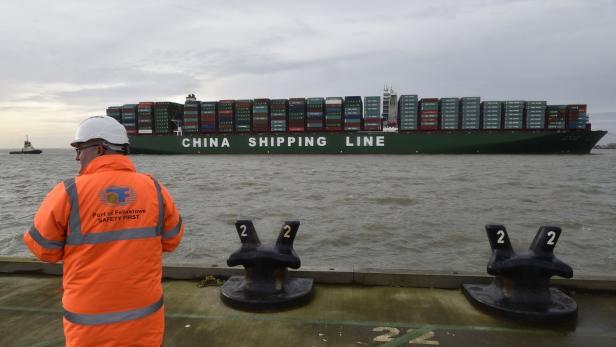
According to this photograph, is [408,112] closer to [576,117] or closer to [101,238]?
[576,117]

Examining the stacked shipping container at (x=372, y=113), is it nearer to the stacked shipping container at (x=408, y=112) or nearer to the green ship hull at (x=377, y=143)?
the green ship hull at (x=377, y=143)

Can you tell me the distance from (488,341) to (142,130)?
71.5 m

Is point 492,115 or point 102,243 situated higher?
point 492,115

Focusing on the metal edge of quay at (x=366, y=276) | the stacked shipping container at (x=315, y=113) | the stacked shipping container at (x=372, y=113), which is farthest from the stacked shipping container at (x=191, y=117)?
the metal edge of quay at (x=366, y=276)

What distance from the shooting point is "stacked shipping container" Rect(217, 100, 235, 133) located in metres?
65.9

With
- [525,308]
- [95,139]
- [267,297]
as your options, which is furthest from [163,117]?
[95,139]

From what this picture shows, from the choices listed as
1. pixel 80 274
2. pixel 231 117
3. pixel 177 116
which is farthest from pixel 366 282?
pixel 177 116

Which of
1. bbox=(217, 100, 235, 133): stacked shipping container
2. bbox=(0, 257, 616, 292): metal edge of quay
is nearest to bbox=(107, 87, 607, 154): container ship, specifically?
bbox=(217, 100, 235, 133): stacked shipping container

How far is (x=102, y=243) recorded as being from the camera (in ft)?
6.75

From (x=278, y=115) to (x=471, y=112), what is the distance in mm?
29754

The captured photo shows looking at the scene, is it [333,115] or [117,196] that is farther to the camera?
[333,115]

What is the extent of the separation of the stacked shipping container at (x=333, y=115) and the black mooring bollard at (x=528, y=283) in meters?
59.5

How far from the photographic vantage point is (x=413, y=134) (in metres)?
59.0

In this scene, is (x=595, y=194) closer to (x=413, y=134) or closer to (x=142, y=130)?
(x=413, y=134)
